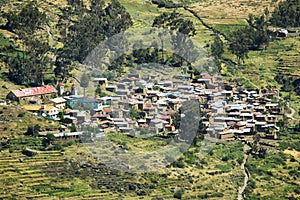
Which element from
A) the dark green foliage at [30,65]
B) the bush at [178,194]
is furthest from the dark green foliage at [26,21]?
the bush at [178,194]

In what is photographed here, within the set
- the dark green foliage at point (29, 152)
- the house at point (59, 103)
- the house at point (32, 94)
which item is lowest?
the dark green foliage at point (29, 152)

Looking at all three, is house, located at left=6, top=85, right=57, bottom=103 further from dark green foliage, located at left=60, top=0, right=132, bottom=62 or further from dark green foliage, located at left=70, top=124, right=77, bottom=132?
dark green foliage, located at left=60, top=0, right=132, bottom=62

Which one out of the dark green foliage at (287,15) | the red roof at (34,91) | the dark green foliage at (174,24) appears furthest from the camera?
the dark green foliage at (287,15)

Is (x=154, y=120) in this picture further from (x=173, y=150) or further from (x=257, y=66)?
(x=257, y=66)

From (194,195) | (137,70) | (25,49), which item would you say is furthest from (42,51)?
(194,195)

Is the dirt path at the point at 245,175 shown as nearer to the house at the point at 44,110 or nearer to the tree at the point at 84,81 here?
the house at the point at 44,110

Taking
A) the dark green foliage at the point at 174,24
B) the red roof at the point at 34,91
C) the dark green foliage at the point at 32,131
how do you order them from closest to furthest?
the dark green foliage at the point at 32,131 < the red roof at the point at 34,91 < the dark green foliage at the point at 174,24

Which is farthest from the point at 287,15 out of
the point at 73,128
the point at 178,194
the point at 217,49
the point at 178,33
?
the point at 178,194

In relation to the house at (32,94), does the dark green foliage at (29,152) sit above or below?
below
